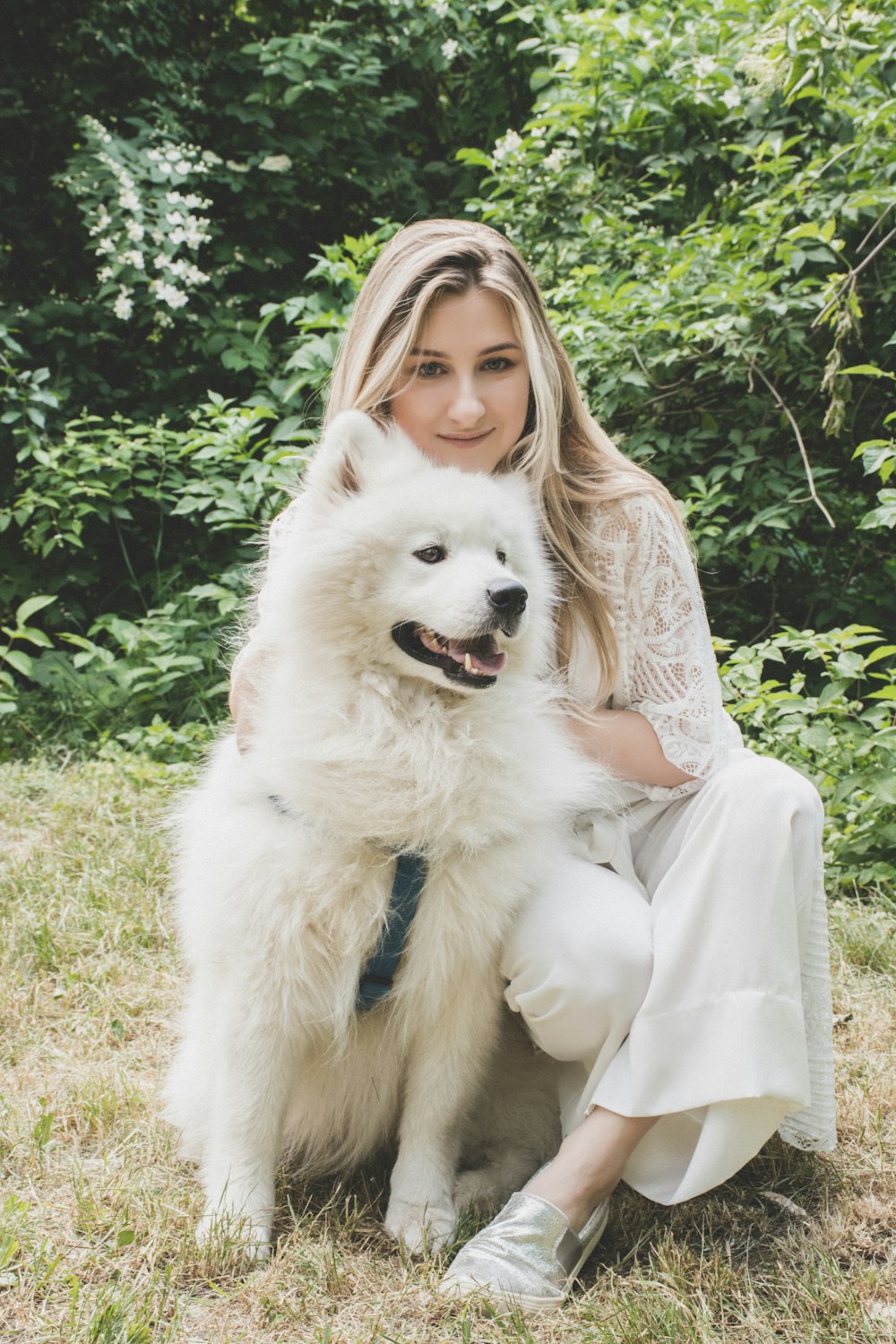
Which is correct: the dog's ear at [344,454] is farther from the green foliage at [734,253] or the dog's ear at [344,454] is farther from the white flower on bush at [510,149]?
the white flower on bush at [510,149]

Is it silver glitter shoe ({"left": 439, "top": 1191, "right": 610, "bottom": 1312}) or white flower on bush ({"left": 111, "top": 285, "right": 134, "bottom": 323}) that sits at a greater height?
white flower on bush ({"left": 111, "top": 285, "right": 134, "bottom": 323})

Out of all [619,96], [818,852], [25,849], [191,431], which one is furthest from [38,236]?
[818,852]

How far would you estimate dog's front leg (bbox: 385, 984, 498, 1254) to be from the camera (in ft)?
6.39

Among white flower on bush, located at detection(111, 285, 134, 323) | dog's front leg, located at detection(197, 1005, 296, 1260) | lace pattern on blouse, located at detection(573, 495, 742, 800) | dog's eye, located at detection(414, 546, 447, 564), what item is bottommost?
dog's front leg, located at detection(197, 1005, 296, 1260)

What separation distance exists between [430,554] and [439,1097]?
0.95 meters

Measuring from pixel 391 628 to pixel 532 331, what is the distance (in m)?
0.80

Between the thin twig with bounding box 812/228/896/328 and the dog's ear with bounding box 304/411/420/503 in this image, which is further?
the thin twig with bounding box 812/228/896/328

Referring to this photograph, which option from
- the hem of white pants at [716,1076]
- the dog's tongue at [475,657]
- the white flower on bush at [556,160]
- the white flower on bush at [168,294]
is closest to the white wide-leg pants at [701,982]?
the hem of white pants at [716,1076]

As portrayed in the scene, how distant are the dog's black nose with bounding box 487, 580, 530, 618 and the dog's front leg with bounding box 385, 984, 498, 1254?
26.5 inches

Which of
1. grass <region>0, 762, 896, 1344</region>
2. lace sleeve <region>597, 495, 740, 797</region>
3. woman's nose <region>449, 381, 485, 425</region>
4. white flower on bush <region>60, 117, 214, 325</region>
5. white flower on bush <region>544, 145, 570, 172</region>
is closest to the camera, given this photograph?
grass <region>0, 762, 896, 1344</region>

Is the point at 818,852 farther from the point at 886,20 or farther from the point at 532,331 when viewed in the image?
the point at 886,20

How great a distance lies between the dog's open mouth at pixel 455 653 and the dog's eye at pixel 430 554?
113 millimetres

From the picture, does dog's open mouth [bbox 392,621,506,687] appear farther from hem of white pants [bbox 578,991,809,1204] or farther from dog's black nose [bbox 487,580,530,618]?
hem of white pants [bbox 578,991,809,1204]

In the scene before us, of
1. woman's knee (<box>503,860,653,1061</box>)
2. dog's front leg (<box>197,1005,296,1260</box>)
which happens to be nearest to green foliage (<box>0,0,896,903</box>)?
woman's knee (<box>503,860,653,1061</box>)
